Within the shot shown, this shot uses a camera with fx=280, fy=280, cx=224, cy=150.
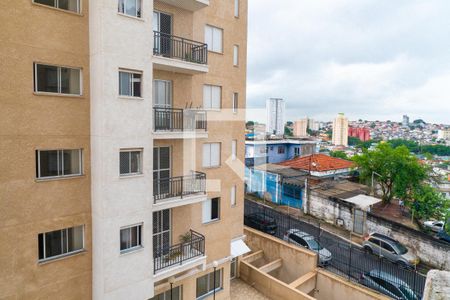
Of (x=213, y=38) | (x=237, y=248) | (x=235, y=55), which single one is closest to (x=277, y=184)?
(x=237, y=248)

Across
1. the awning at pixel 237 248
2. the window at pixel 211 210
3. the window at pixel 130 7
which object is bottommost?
the awning at pixel 237 248

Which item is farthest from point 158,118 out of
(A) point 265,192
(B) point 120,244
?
(A) point 265,192

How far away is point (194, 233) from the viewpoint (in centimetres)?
1269

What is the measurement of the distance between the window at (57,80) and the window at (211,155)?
603cm

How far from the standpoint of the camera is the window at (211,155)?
13.3 metres

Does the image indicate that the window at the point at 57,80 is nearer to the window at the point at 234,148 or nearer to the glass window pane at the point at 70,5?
the glass window pane at the point at 70,5

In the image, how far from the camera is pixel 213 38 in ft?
43.9

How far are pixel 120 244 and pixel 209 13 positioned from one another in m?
10.6

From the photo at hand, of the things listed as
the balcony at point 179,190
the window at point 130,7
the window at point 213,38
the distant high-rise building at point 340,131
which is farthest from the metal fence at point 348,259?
the distant high-rise building at point 340,131

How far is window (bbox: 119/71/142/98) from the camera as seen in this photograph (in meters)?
9.28

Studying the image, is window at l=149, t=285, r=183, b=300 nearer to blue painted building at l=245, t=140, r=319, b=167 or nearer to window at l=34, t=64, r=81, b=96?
window at l=34, t=64, r=81, b=96

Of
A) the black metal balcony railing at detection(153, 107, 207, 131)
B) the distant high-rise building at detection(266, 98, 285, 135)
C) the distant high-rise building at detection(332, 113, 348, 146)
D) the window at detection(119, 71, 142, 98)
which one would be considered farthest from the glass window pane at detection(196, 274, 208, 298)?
the distant high-rise building at detection(332, 113, 348, 146)

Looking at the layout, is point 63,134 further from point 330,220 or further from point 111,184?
point 330,220

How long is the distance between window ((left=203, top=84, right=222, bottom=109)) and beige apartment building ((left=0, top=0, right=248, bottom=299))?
765mm
